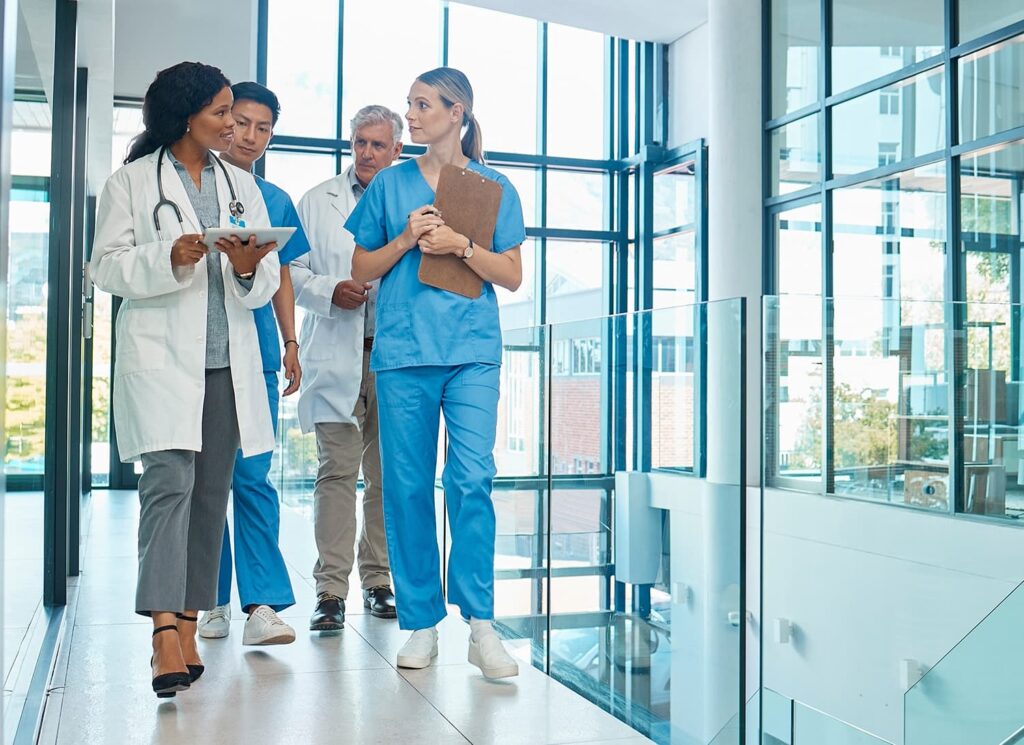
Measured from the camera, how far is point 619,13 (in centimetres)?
920

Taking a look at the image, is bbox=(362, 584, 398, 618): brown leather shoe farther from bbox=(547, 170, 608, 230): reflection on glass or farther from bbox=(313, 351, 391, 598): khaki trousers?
bbox=(547, 170, 608, 230): reflection on glass

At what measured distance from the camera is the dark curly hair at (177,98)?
2123 mm

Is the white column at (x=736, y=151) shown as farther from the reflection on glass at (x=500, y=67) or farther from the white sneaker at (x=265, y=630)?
the white sneaker at (x=265, y=630)

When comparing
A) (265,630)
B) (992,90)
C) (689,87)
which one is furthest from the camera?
(689,87)

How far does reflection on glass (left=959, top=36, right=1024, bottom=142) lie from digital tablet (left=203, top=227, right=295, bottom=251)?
4.99 m

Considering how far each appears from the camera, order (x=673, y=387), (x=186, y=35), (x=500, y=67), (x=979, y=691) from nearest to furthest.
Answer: (x=673, y=387) → (x=979, y=691) → (x=186, y=35) → (x=500, y=67)

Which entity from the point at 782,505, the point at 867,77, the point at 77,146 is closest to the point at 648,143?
the point at 867,77

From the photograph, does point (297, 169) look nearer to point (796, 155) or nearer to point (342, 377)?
point (796, 155)

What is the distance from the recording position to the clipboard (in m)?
2.28

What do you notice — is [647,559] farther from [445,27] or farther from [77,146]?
[445,27]

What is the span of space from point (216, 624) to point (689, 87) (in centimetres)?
825

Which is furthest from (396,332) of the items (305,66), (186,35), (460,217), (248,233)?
(305,66)

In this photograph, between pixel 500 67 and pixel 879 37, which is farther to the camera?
pixel 500 67

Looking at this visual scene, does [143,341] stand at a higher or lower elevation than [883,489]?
higher
